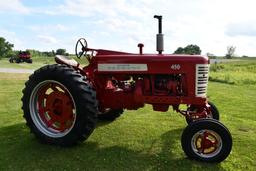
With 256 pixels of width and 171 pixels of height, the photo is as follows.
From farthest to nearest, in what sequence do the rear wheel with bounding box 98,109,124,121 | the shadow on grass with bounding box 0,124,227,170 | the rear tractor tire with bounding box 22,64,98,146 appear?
1. the rear wheel with bounding box 98,109,124,121
2. the rear tractor tire with bounding box 22,64,98,146
3. the shadow on grass with bounding box 0,124,227,170

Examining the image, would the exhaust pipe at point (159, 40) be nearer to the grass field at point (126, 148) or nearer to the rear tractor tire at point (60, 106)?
the rear tractor tire at point (60, 106)

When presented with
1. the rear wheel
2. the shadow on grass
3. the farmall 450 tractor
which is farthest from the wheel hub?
the rear wheel

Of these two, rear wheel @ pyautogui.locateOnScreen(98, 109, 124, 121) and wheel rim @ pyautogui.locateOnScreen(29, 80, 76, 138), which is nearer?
wheel rim @ pyautogui.locateOnScreen(29, 80, 76, 138)

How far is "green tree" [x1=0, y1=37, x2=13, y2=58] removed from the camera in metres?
73.6

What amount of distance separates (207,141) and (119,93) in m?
1.78

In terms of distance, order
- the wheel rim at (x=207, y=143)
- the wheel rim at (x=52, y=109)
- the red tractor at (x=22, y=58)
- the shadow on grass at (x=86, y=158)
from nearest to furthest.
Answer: the shadow on grass at (x=86, y=158)
the wheel rim at (x=207, y=143)
the wheel rim at (x=52, y=109)
the red tractor at (x=22, y=58)

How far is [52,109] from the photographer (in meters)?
6.02

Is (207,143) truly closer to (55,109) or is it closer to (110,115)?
(55,109)

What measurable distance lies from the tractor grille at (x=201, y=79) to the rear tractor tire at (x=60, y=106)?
5.22ft

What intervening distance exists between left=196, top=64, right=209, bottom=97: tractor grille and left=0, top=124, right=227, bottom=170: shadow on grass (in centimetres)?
96

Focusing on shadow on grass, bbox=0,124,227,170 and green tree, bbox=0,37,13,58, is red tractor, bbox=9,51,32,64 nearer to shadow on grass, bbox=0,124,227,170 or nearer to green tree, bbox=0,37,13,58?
green tree, bbox=0,37,13,58

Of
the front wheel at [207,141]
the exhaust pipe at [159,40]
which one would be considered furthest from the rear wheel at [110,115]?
the front wheel at [207,141]

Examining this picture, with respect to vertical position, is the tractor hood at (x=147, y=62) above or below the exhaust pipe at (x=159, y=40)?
below

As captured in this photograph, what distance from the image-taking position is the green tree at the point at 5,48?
7362 cm
